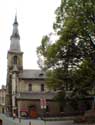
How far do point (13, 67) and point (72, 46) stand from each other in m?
50.0

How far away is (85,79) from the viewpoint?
49094 mm

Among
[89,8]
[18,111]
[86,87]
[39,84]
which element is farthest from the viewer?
[39,84]

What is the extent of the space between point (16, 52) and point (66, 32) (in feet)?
176

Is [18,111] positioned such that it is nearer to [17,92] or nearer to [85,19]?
[17,92]

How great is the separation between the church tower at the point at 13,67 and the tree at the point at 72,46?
4286cm

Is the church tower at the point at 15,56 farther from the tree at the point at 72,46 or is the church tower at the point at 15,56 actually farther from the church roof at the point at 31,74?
the tree at the point at 72,46

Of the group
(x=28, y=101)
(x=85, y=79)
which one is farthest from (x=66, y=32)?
(x=28, y=101)

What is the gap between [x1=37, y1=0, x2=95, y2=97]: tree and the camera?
4650cm

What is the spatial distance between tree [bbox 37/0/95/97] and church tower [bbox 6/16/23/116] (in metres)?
42.9

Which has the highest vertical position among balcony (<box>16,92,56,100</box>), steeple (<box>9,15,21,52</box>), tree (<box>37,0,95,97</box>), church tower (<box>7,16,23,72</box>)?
steeple (<box>9,15,21,52</box>)

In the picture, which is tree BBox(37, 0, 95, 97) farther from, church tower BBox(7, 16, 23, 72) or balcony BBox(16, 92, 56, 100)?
church tower BBox(7, 16, 23, 72)

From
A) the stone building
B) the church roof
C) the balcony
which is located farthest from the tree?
the stone building

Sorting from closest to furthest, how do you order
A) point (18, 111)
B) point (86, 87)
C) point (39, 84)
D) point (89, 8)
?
point (89, 8) < point (86, 87) < point (18, 111) < point (39, 84)

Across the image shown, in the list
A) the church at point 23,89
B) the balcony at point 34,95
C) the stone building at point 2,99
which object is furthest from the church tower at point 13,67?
the stone building at point 2,99
